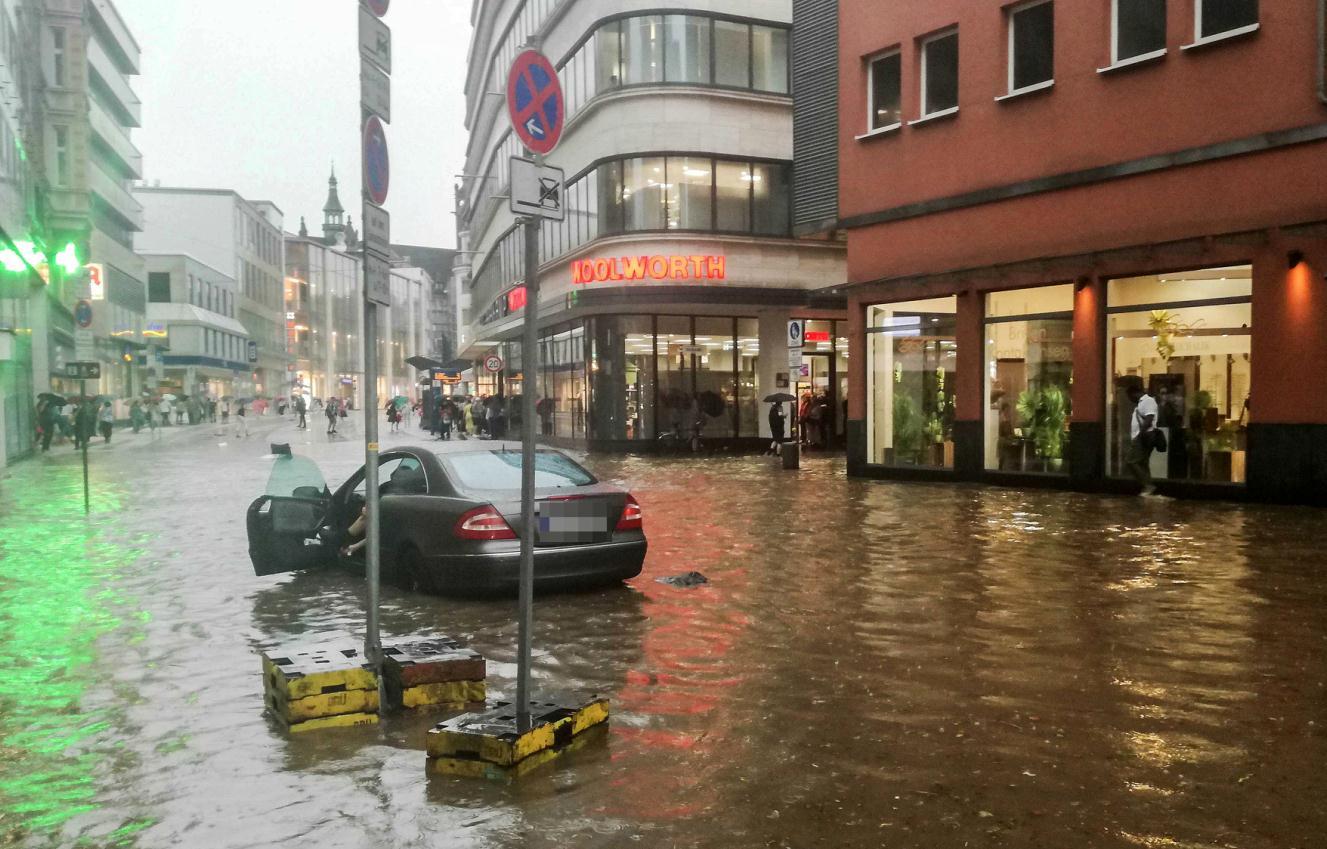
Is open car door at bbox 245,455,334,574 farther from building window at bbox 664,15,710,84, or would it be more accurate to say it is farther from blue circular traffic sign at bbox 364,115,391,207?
building window at bbox 664,15,710,84

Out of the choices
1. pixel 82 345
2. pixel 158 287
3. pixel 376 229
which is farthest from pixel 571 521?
pixel 158 287

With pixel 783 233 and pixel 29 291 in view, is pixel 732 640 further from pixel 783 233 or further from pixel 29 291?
pixel 29 291

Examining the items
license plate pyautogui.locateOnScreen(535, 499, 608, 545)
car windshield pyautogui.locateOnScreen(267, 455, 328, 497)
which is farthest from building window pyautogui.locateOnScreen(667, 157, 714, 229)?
license plate pyautogui.locateOnScreen(535, 499, 608, 545)

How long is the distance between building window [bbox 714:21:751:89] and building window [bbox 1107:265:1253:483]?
18.4 meters

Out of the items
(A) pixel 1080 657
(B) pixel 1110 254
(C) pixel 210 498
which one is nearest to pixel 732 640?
(A) pixel 1080 657

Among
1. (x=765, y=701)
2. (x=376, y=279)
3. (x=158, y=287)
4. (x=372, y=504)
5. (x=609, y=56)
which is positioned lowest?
(x=765, y=701)

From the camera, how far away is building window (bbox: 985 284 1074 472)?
774 inches

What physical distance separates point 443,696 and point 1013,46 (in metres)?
17.8

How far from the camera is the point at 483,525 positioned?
9586mm

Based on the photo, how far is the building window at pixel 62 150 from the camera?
4819 centimetres

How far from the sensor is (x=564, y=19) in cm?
3881

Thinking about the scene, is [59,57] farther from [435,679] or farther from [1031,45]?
[435,679]

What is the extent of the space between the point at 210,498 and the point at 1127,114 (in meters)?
16.8

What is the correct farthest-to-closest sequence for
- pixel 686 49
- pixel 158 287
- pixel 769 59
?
pixel 158 287
pixel 769 59
pixel 686 49
